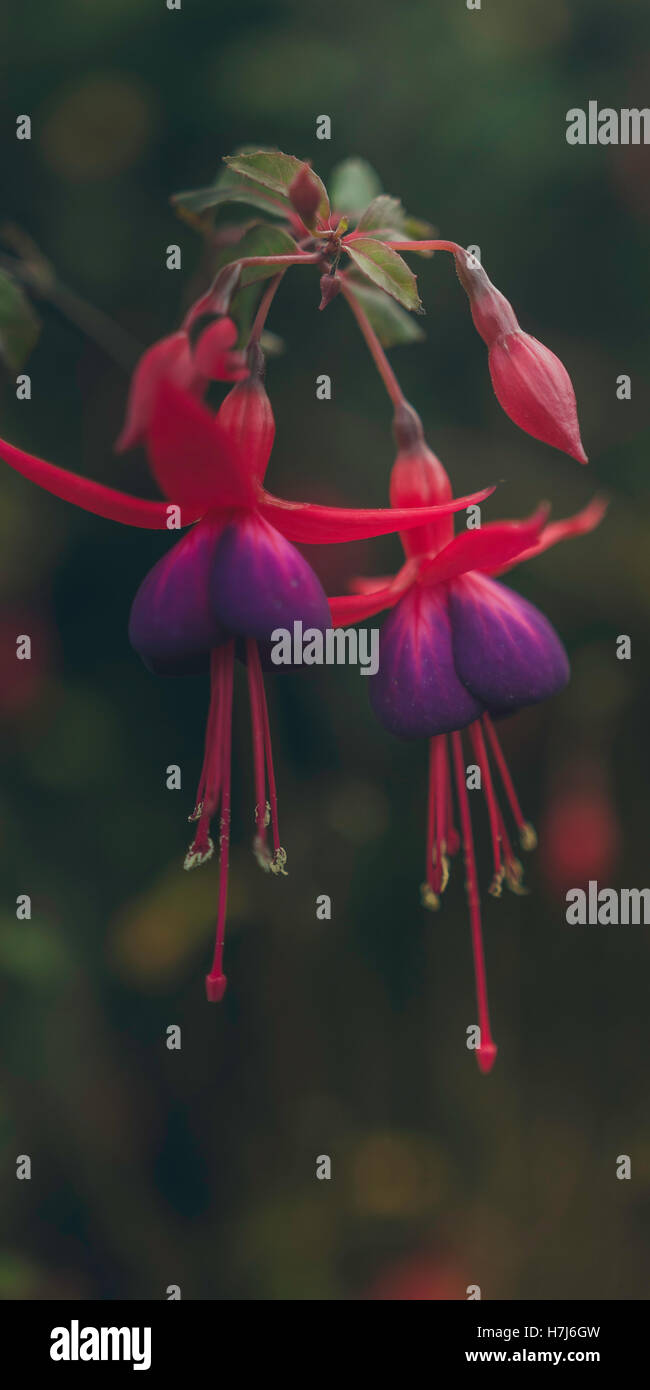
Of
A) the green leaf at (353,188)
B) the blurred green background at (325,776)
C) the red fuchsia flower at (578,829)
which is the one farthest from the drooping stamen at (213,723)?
the red fuchsia flower at (578,829)

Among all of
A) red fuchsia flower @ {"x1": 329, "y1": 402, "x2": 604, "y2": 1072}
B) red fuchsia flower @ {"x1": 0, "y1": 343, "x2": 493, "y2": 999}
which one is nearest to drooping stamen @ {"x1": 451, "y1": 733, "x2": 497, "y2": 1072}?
red fuchsia flower @ {"x1": 329, "y1": 402, "x2": 604, "y2": 1072}

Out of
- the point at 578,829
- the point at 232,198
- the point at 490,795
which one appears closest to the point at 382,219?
the point at 232,198

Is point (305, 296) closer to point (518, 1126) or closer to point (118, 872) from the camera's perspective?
point (118, 872)

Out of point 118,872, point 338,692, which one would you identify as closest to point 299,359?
point 338,692

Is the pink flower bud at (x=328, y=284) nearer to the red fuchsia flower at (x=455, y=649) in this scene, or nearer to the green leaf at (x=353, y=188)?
the red fuchsia flower at (x=455, y=649)

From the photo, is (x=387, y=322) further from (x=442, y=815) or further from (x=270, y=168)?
(x=442, y=815)

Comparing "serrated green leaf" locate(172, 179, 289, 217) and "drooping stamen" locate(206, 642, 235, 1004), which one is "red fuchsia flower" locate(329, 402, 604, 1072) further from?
"serrated green leaf" locate(172, 179, 289, 217)

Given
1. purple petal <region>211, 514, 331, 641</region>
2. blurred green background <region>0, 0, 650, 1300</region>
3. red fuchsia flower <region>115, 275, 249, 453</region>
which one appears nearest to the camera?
red fuchsia flower <region>115, 275, 249, 453</region>
